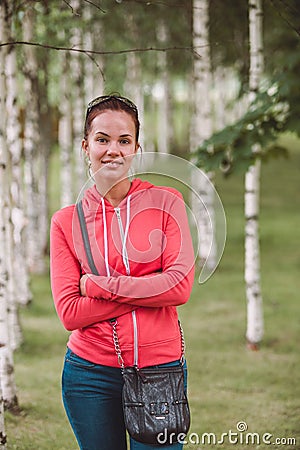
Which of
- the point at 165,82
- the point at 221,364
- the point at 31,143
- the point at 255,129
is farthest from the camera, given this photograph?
the point at 165,82

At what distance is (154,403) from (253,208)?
6.23m

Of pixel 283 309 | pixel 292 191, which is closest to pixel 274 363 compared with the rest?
pixel 283 309

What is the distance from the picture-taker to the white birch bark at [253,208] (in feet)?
27.6

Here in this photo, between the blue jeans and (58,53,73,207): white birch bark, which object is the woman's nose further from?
(58,53,73,207): white birch bark

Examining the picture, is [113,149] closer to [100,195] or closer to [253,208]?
[100,195]

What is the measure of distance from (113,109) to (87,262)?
0.63 m

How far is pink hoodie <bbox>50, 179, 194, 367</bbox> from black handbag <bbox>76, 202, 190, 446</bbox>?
48mm

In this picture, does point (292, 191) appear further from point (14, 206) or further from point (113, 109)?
point (113, 109)

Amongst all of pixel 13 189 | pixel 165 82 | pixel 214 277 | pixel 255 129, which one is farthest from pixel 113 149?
pixel 165 82

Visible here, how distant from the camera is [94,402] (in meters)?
2.73

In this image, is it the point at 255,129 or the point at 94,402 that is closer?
the point at 94,402

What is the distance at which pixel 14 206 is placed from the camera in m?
10.2

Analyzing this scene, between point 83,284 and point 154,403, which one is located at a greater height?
point 83,284

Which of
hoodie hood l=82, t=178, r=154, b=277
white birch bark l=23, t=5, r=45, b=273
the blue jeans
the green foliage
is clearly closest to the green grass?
white birch bark l=23, t=5, r=45, b=273
